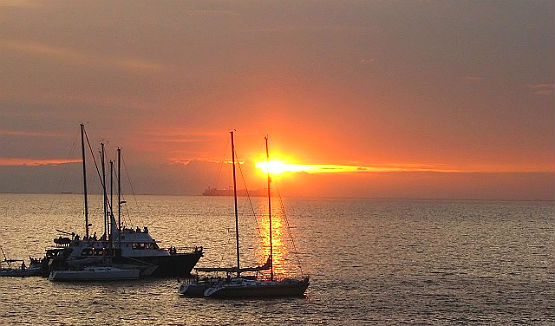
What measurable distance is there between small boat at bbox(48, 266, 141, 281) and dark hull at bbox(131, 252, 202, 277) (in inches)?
102

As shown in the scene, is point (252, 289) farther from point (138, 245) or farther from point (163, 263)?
point (138, 245)

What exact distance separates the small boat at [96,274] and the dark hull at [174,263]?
260 cm

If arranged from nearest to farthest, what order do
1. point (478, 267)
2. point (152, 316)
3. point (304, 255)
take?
point (152, 316) → point (478, 267) → point (304, 255)

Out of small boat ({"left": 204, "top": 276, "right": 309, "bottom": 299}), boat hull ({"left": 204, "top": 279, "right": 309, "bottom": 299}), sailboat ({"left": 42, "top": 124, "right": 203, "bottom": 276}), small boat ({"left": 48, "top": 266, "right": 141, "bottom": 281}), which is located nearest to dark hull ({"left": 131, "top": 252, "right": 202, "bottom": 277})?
sailboat ({"left": 42, "top": 124, "right": 203, "bottom": 276})

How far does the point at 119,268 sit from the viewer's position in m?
93.9

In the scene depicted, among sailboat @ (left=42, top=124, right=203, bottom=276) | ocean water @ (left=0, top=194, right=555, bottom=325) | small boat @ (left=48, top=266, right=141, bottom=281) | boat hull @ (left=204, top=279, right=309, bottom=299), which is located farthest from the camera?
sailboat @ (left=42, top=124, right=203, bottom=276)

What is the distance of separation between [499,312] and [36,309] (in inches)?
1659

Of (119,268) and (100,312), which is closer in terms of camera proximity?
(100,312)

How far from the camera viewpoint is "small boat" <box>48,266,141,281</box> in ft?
300

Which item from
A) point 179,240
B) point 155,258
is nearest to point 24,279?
point 155,258

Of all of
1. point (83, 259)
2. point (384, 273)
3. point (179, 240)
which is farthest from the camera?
point (179, 240)

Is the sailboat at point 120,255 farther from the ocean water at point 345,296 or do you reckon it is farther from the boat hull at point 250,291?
the boat hull at point 250,291

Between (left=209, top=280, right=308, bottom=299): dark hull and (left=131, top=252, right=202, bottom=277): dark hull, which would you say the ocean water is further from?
(left=131, top=252, right=202, bottom=277): dark hull

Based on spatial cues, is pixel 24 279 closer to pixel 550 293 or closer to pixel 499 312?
pixel 499 312
